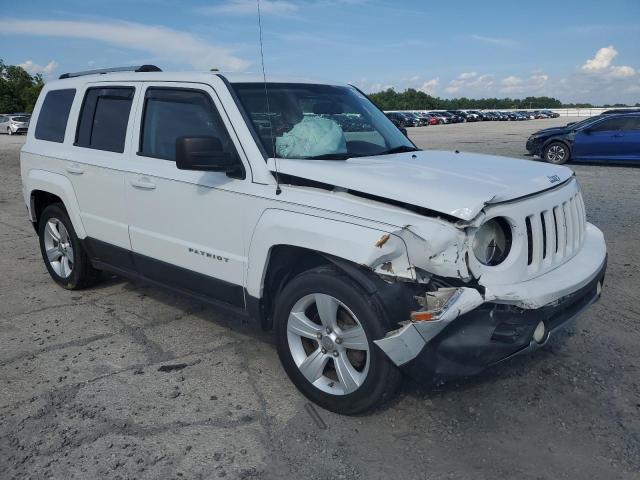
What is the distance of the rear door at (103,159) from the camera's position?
4.50m

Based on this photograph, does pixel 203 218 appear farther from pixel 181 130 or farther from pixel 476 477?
pixel 476 477

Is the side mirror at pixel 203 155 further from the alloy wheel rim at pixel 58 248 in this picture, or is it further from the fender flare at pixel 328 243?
the alloy wheel rim at pixel 58 248

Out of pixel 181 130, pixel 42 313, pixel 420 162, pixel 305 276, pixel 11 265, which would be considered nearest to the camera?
pixel 305 276

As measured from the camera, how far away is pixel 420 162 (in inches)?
148

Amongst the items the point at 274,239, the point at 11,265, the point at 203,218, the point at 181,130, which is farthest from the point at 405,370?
the point at 11,265

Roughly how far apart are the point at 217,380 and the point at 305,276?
1.07 metres

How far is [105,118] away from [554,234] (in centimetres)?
358

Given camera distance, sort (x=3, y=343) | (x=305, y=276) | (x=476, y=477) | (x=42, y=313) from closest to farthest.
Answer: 1. (x=476, y=477)
2. (x=305, y=276)
3. (x=3, y=343)
4. (x=42, y=313)

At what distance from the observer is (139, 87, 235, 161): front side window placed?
390cm

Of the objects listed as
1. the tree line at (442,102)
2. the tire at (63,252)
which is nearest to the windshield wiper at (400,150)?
the tire at (63,252)

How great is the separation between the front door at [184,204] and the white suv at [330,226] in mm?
13

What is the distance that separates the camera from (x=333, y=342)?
A: 328cm

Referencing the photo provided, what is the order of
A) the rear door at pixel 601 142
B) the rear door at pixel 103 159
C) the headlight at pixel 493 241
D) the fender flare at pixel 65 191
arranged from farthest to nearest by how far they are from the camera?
the rear door at pixel 601 142 < the fender flare at pixel 65 191 < the rear door at pixel 103 159 < the headlight at pixel 493 241

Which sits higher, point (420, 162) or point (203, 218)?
point (420, 162)
